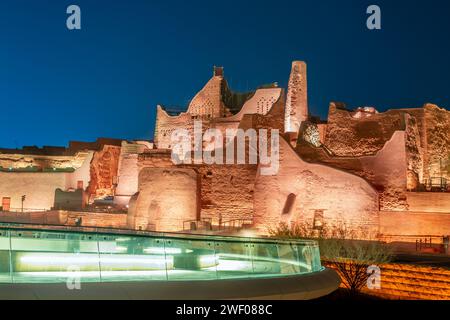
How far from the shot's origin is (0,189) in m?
40.0

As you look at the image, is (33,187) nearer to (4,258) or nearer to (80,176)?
(80,176)

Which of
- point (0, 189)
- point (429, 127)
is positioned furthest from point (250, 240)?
point (0, 189)

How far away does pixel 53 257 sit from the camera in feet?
32.5

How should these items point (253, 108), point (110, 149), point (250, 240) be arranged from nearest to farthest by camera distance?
point (250, 240) → point (253, 108) → point (110, 149)

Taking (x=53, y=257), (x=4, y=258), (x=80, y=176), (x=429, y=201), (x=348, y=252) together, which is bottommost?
(x=348, y=252)

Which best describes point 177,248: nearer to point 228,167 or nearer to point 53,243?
point 53,243

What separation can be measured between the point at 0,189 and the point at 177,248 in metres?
32.3

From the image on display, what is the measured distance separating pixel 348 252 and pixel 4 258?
13987mm

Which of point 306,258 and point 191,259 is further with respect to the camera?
point 306,258

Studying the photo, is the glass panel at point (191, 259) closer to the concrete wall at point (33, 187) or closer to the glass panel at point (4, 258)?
the glass panel at point (4, 258)

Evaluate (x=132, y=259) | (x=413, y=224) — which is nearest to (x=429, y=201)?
(x=413, y=224)

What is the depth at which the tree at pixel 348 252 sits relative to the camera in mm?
19516

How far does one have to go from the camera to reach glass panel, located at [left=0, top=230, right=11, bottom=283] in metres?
9.12

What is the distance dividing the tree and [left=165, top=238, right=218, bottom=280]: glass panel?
9323 millimetres
